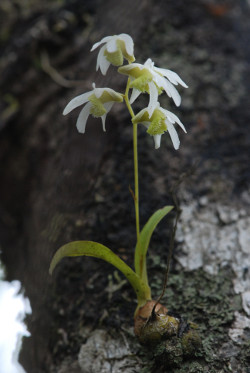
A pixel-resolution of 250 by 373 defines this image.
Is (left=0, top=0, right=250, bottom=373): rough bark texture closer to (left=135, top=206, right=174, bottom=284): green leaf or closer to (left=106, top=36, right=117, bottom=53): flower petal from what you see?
(left=135, top=206, right=174, bottom=284): green leaf

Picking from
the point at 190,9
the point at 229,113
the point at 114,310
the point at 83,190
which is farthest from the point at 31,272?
the point at 190,9

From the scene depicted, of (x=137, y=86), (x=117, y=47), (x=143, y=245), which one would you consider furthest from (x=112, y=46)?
(x=143, y=245)

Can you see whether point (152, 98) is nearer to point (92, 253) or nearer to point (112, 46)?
point (112, 46)

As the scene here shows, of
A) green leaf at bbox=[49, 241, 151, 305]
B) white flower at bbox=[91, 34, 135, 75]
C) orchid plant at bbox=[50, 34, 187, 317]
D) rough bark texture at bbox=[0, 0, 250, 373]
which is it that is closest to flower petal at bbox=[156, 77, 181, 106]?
orchid plant at bbox=[50, 34, 187, 317]

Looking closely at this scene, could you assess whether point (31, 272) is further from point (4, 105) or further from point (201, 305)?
point (4, 105)

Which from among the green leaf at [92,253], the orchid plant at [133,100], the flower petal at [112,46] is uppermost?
the flower petal at [112,46]

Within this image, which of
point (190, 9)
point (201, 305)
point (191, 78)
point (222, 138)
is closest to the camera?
point (201, 305)

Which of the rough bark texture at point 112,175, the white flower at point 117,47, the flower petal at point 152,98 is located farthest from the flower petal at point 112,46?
the rough bark texture at point 112,175

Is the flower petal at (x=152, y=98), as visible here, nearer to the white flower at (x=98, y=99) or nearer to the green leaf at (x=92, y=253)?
the white flower at (x=98, y=99)
